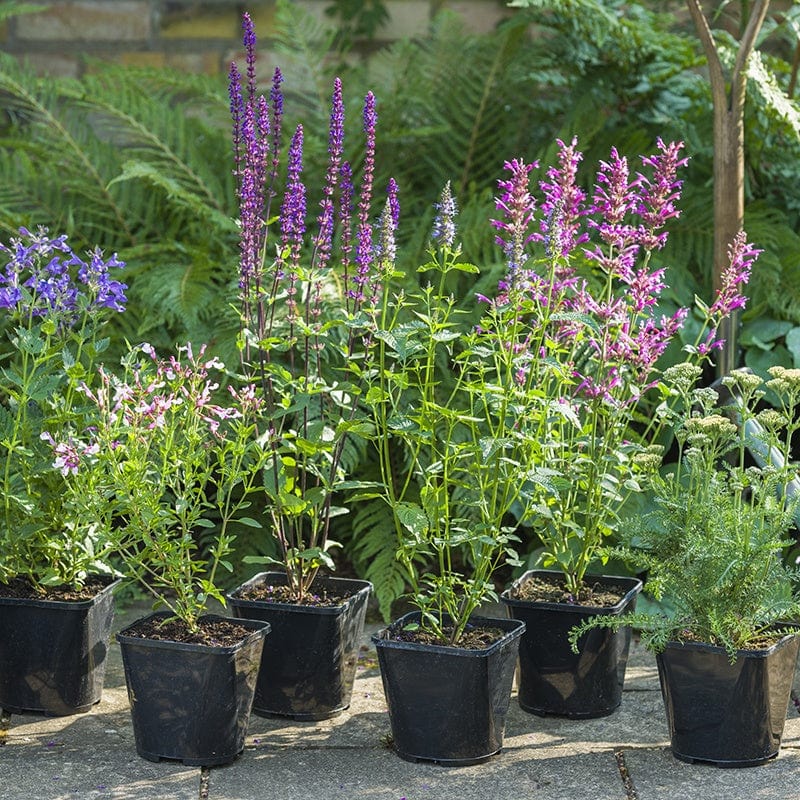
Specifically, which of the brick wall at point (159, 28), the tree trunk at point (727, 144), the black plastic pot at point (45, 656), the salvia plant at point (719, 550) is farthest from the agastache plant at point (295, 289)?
the brick wall at point (159, 28)

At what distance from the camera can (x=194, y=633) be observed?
2.62 m

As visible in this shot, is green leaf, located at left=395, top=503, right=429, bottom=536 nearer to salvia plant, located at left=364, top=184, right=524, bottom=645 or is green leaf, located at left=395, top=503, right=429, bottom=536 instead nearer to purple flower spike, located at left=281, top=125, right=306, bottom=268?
salvia plant, located at left=364, top=184, right=524, bottom=645

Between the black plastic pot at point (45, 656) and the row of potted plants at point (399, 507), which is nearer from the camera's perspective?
the row of potted plants at point (399, 507)

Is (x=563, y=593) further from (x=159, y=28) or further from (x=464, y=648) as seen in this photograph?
(x=159, y=28)

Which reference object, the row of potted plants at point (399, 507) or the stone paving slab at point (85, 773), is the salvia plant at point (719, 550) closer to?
the row of potted plants at point (399, 507)

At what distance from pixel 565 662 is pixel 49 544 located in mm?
1161

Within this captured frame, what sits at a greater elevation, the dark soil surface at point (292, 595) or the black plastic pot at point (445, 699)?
the dark soil surface at point (292, 595)

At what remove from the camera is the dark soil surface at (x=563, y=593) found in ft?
9.32

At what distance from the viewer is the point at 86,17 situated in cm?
570

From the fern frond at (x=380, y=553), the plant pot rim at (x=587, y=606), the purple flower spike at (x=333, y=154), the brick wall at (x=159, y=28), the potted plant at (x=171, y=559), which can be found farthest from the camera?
the brick wall at (x=159, y=28)

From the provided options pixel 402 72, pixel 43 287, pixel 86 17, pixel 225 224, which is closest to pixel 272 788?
pixel 43 287

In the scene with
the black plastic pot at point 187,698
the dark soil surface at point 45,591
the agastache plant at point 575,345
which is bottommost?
the black plastic pot at point 187,698

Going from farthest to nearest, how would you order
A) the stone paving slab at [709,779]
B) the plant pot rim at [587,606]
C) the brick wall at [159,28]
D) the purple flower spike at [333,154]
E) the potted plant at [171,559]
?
the brick wall at [159,28]
the plant pot rim at [587,606]
the purple flower spike at [333,154]
the potted plant at [171,559]
the stone paving slab at [709,779]

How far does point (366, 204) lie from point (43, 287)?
0.71 m
